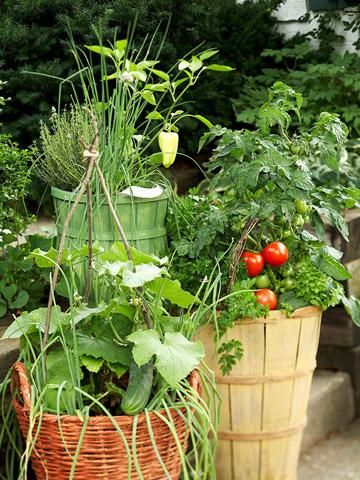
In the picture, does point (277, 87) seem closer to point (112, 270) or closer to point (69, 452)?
point (112, 270)

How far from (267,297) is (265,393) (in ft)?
1.12

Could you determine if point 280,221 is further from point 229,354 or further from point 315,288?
point 229,354

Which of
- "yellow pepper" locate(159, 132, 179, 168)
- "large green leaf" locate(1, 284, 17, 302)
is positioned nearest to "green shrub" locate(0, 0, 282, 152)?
"yellow pepper" locate(159, 132, 179, 168)

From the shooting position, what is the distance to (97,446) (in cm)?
246

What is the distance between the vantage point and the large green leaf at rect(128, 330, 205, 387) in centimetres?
244

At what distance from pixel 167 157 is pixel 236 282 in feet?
1.74

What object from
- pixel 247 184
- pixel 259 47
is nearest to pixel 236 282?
pixel 247 184

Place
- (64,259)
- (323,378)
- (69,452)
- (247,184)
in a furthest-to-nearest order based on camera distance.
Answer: (323,378) → (247,184) → (64,259) → (69,452)

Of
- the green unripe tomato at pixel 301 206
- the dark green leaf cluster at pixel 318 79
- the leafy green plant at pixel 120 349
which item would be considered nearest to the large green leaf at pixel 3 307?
the leafy green plant at pixel 120 349

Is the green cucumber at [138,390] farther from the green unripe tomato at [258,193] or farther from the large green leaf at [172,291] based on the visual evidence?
the green unripe tomato at [258,193]

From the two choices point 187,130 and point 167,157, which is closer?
point 167,157

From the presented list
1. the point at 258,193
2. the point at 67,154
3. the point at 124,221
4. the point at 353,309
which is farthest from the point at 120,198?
the point at 353,309

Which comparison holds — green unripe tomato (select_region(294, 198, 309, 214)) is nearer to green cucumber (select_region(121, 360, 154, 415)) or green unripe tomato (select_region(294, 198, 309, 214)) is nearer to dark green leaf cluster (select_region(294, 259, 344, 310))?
dark green leaf cluster (select_region(294, 259, 344, 310))

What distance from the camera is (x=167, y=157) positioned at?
10.8 feet
